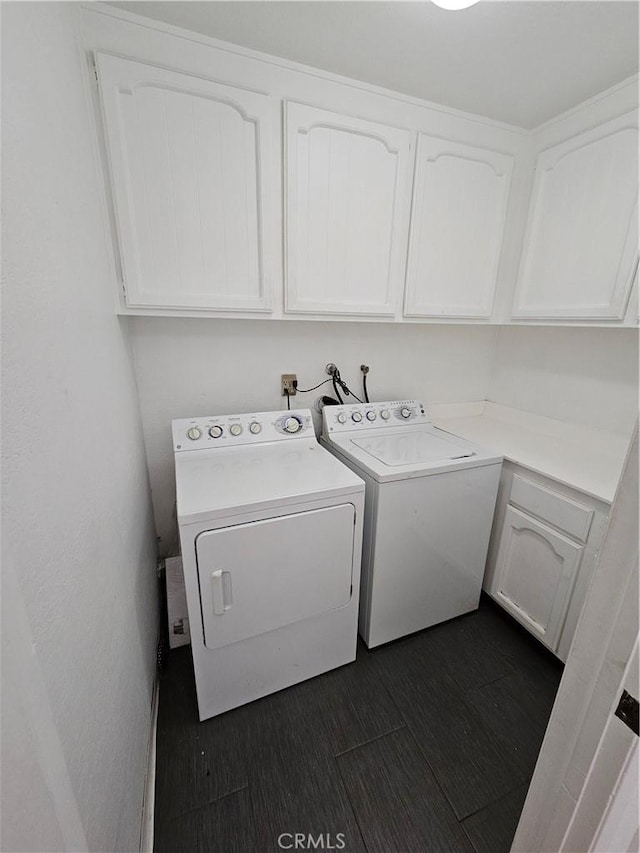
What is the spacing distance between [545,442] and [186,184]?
2.09 m

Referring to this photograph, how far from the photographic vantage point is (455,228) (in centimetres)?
179

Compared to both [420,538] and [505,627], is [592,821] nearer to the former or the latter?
[420,538]

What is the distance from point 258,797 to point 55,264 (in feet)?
5.40

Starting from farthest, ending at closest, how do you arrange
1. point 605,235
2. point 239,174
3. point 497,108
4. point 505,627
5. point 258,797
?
point 505,627, point 497,108, point 605,235, point 239,174, point 258,797

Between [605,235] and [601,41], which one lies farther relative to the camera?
[605,235]

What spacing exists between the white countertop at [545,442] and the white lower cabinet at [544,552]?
0.06 meters

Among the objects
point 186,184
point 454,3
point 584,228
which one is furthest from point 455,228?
point 186,184

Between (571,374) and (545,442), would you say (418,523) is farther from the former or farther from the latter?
(571,374)

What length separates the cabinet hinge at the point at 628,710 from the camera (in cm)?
51

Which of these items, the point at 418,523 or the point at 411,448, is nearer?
the point at 418,523

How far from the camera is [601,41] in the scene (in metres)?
1.26

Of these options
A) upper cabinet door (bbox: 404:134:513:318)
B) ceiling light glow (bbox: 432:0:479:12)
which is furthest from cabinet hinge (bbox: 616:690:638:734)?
ceiling light glow (bbox: 432:0:479:12)

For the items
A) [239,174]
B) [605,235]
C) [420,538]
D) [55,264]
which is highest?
[239,174]

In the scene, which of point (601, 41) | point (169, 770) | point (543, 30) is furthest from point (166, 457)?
point (601, 41)
